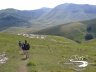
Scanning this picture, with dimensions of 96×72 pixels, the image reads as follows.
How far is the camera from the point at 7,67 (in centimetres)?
5075

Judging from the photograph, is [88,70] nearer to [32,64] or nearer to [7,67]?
[32,64]

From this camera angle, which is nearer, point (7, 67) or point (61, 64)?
point (7, 67)

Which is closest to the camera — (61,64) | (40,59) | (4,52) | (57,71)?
A: (57,71)

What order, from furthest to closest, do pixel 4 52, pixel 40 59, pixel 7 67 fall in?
pixel 4 52, pixel 40 59, pixel 7 67

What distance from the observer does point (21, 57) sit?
60875mm

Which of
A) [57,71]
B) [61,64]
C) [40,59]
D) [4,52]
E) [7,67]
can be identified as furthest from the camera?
[4,52]

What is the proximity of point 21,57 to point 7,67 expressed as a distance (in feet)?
33.8

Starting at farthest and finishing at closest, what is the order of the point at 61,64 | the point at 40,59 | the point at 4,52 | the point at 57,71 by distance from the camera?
the point at 4,52 < the point at 40,59 < the point at 61,64 < the point at 57,71

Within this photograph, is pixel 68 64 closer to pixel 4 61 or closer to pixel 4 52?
pixel 4 61

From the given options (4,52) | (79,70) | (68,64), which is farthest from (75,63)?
(4,52)

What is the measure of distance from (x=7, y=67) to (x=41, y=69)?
667cm

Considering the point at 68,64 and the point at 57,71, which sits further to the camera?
the point at 68,64

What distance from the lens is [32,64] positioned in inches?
2071

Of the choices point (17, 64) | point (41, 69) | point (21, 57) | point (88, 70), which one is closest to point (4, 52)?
point (21, 57)
